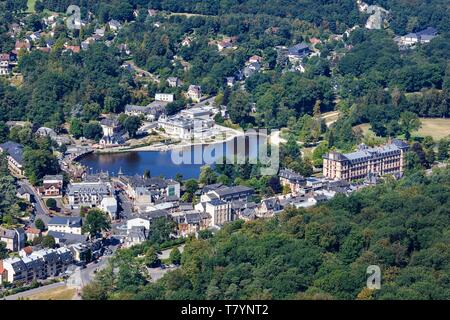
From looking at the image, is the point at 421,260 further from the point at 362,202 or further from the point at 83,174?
the point at 83,174

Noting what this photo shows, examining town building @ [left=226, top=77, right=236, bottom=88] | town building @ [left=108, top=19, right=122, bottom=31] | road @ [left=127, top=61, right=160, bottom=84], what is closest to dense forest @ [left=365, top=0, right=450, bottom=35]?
town building @ [left=226, top=77, right=236, bottom=88]

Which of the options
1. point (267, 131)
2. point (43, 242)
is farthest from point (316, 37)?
point (43, 242)

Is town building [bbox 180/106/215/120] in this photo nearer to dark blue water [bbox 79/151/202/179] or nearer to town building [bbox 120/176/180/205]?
dark blue water [bbox 79/151/202/179]

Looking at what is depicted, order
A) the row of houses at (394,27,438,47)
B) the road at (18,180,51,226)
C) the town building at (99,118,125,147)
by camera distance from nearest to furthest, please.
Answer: the road at (18,180,51,226) < the town building at (99,118,125,147) < the row of houses at (394,27,438,47)

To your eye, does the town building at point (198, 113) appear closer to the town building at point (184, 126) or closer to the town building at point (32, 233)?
the town building at point (184, 126)

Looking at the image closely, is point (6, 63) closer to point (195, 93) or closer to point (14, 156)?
point (195, 93)

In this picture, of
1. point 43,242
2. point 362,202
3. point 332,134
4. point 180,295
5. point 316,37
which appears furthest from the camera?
point 316,37

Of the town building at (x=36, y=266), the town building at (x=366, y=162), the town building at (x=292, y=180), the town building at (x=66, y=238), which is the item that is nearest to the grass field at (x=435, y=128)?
the town building at (x=366, y=162)

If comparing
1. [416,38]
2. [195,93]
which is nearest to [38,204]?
[195,93]
